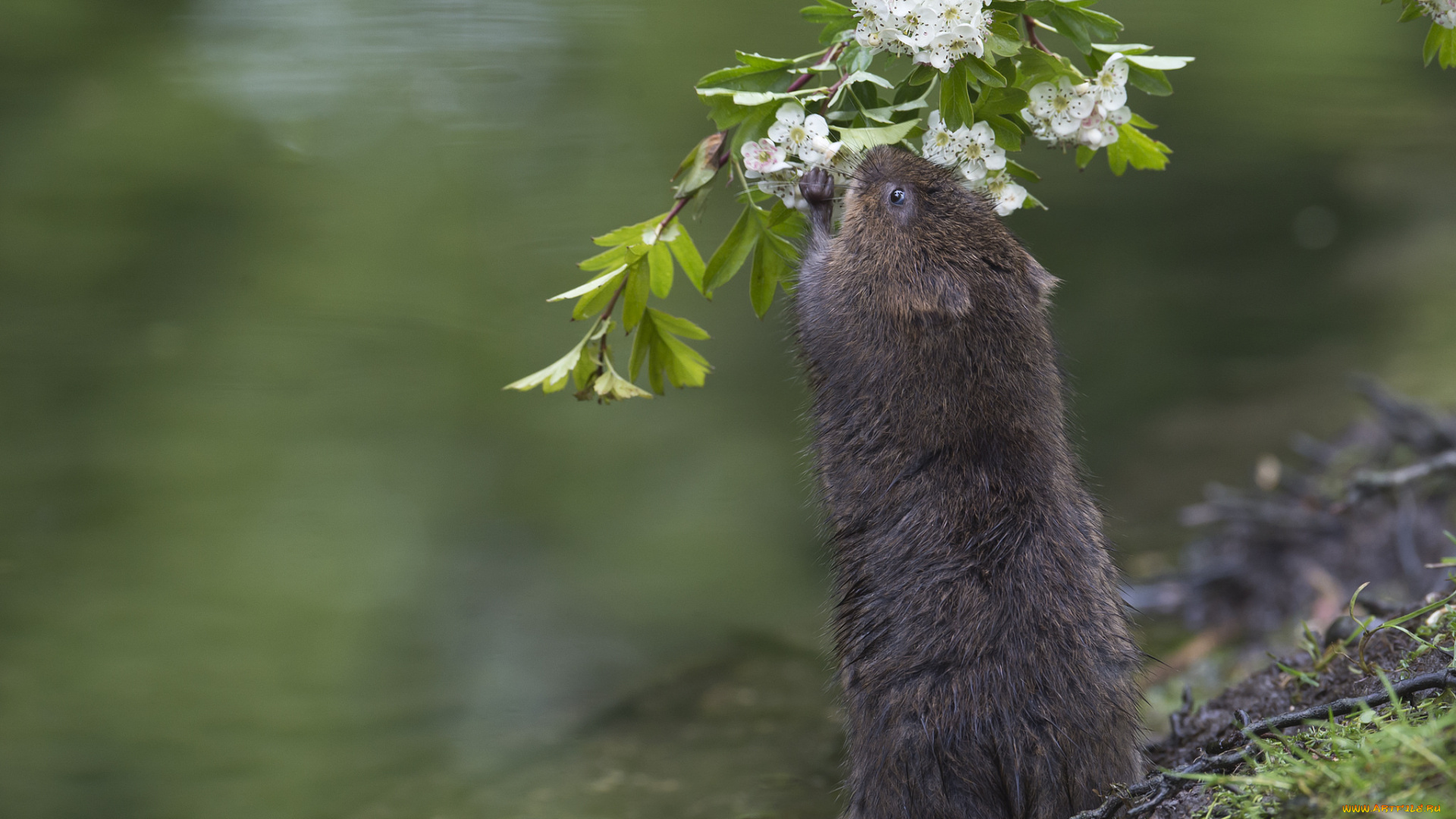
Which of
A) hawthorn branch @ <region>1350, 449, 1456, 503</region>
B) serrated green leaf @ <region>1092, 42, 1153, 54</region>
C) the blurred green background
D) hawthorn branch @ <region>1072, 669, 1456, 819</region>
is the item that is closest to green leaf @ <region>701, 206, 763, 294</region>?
serrated green leaf @ <region>1092, 42, 1153, 54</region>

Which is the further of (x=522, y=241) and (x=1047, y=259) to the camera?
(x=1047, y=259)

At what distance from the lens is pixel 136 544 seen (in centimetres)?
477

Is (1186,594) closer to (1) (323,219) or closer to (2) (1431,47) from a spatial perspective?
(2) (1431,47)

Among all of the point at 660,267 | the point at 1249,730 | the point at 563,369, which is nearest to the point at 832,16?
the point at 660,267

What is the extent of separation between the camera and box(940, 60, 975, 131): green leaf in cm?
220

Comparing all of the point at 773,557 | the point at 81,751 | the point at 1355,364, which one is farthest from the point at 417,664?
the point at 1355,364

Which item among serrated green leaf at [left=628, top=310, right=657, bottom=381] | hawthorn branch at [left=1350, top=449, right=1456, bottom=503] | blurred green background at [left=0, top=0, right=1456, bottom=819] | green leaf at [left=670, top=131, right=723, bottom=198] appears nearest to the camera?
green leaf at [left=670, top=131, right=723, bottom=198]

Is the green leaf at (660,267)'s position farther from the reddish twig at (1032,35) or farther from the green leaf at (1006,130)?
the reddish twig at (1032,35)

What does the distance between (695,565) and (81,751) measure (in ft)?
9.27

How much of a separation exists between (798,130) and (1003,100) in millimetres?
471

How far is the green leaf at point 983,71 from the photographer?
2.17m

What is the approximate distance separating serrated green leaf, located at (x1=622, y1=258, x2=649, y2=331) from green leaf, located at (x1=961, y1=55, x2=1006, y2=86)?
813mm

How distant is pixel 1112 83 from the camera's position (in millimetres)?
2332

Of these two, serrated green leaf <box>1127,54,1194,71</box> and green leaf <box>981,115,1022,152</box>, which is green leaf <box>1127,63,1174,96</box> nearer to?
serrated green leaf <box>1127,54,1194,71</box>
